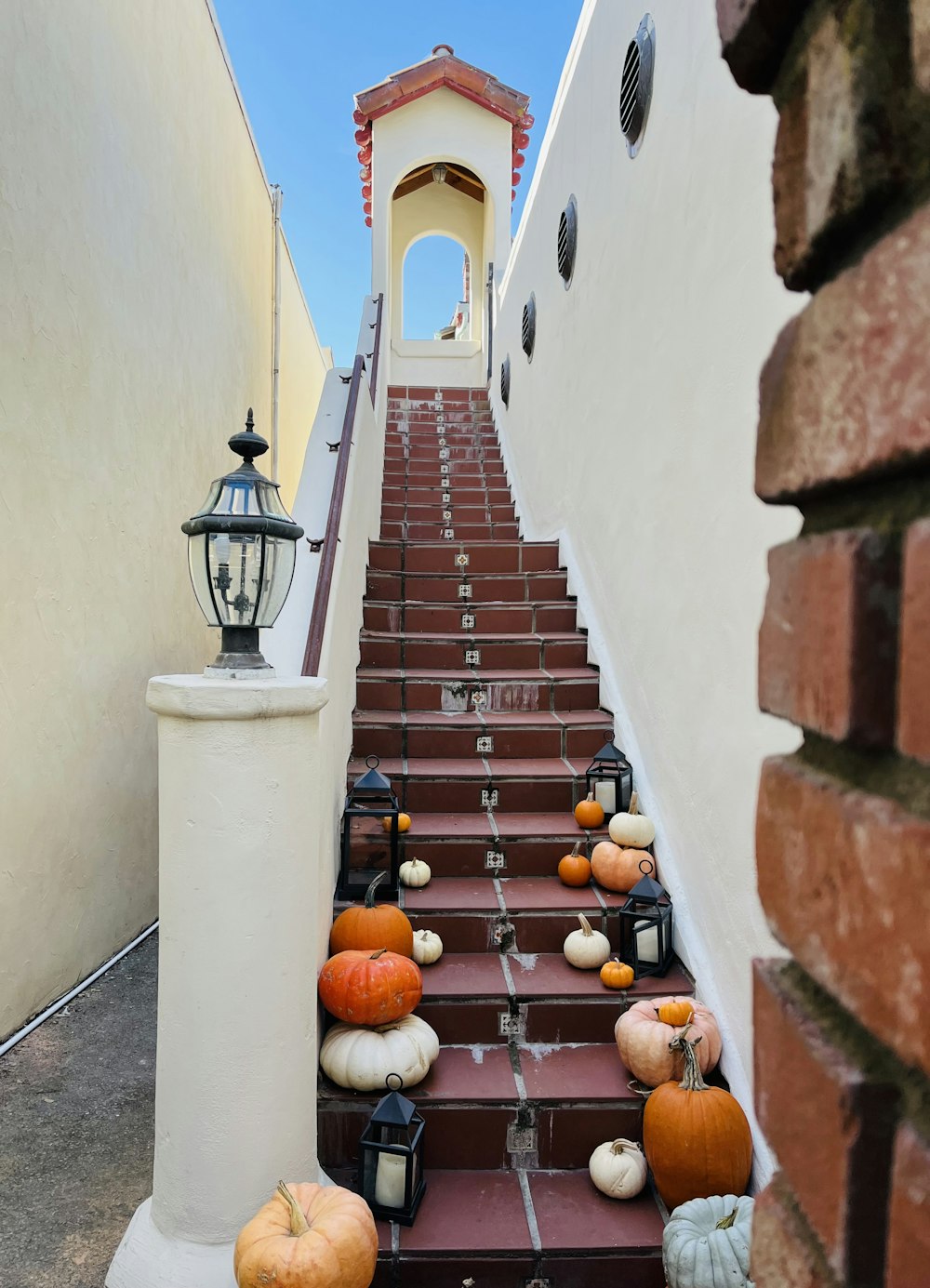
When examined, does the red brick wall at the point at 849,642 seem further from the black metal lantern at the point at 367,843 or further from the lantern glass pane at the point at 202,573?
the black metal lantern at the point at 367,843

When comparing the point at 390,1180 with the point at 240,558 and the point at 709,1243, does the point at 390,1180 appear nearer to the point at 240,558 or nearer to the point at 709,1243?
the point at 709,1243

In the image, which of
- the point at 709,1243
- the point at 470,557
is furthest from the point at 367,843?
the point at 470,557

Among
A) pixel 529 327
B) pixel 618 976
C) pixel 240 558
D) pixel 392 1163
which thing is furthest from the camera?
pixel 529 327

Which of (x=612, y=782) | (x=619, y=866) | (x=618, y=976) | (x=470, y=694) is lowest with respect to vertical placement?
(x=618, y=976)

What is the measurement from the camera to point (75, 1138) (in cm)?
226

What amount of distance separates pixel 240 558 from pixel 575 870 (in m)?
1.68

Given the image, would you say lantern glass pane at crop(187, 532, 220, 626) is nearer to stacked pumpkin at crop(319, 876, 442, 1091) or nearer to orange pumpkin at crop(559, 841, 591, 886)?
stacked pumpkin at crop(319, 876, 442, 1091)

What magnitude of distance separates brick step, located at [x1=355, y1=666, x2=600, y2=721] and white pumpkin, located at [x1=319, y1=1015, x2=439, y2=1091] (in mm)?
1618

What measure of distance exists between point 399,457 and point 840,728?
6496mm

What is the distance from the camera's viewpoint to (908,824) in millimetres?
353

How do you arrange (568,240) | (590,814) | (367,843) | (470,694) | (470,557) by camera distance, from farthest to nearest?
(470,557), (568,240), (470,694), (590,814), (367,843)

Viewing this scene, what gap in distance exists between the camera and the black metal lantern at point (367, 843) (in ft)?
9.29

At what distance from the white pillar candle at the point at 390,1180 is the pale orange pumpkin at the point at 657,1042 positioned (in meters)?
0.66

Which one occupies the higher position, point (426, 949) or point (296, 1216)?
point (426, 949)
